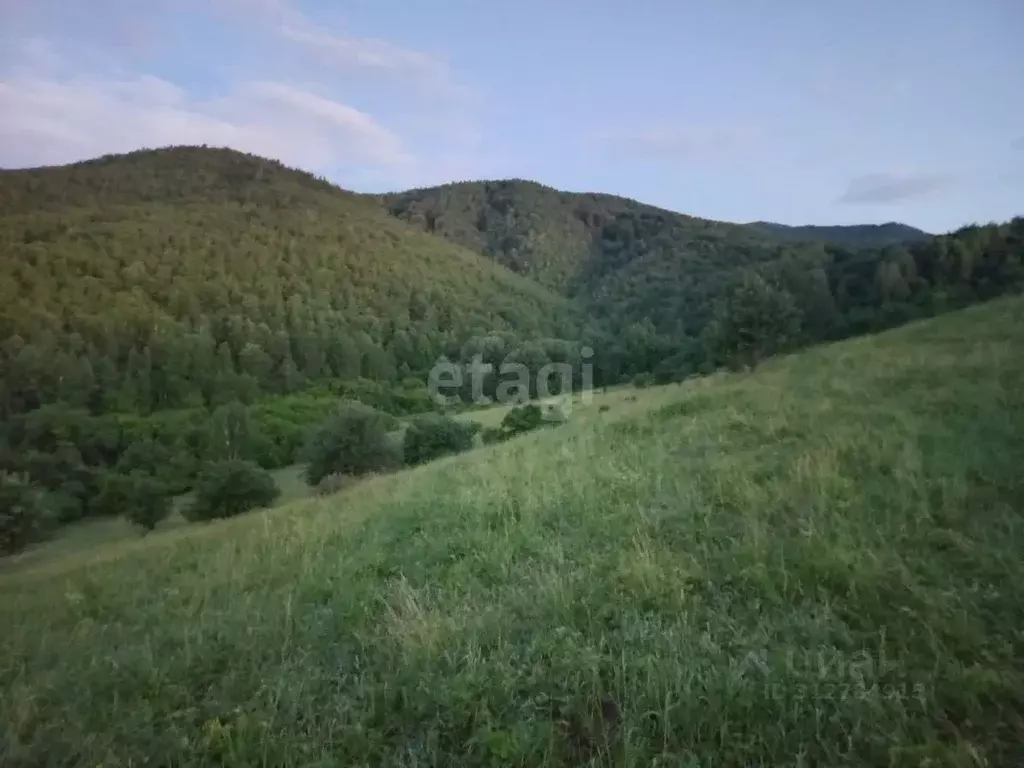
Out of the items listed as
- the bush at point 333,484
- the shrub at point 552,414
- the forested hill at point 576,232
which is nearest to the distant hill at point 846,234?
the forested hill at point 576,232

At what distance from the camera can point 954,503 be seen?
3.40 metres

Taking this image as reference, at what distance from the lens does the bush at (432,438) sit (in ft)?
65.3

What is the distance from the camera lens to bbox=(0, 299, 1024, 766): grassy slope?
6.70 feet

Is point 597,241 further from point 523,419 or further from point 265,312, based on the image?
point 265,312

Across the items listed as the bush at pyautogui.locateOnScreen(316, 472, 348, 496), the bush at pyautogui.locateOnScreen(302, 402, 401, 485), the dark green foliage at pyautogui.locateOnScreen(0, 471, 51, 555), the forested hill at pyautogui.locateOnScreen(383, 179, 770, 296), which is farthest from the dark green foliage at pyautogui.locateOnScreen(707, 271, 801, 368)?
the forested hill at pyautogui.locateOnScreen(383, 179, 770, 296)

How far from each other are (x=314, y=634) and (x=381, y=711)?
937 millimetres

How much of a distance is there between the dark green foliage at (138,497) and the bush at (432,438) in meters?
7.41

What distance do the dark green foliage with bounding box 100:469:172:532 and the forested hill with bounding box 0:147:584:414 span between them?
1619mm

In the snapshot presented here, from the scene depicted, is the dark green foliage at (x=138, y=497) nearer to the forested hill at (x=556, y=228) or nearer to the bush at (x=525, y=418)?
the bush at (x=525, y=418)

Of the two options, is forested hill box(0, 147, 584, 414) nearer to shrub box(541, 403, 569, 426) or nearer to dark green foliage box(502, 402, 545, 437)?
dark green foliage box(502, 402, 545, 437)

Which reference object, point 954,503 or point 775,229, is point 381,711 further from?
point 775,229

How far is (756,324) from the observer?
25547 millimetres

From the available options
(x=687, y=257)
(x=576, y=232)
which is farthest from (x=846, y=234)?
(x=576, y=232)

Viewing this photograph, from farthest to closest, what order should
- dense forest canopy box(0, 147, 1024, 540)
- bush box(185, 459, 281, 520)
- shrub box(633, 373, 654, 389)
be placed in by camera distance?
shrub box(633, 373, 654, 389), bush box(185, 459, 281, 520), dense forest canopy box(0, 147, 1024, 540)
